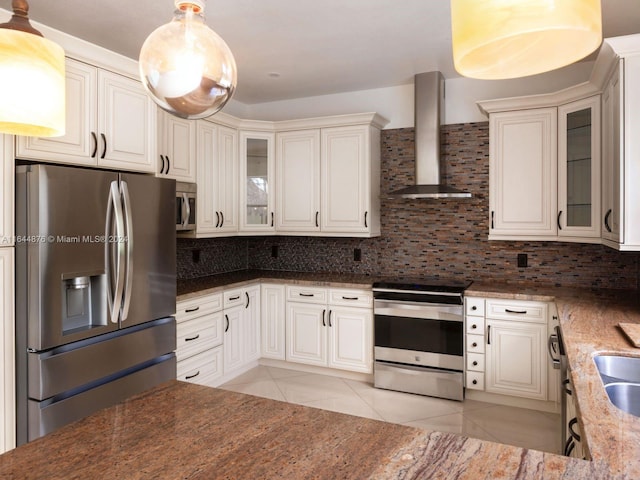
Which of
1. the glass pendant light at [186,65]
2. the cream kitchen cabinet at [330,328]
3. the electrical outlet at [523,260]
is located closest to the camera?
the glass pendant light at [186,65]

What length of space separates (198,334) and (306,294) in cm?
104

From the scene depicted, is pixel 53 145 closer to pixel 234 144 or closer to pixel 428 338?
pixel 234 144

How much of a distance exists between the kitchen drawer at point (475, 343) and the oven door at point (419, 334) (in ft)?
0.17

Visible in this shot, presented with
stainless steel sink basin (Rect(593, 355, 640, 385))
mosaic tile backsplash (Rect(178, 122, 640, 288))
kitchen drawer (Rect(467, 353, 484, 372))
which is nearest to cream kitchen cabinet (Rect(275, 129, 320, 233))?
mosaic tile backsplash (Rect(178, 122, 640, 288))

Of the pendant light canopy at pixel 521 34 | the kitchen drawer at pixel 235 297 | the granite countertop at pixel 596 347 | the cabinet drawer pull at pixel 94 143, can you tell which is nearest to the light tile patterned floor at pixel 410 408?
the kitchen drawer at pixel 235 297

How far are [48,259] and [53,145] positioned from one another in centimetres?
60

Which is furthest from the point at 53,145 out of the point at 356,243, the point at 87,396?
the point at 356,243

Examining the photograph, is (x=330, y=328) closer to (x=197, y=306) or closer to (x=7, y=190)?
(x=197, y=306)

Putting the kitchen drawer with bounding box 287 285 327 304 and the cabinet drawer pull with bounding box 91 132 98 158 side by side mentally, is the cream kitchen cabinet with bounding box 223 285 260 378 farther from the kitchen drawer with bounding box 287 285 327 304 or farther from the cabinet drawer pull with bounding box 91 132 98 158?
the cabinet drawer pull with bounding box 91 132 98 158

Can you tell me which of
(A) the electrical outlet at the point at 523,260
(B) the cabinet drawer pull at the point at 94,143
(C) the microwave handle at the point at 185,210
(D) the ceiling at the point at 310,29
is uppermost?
(D) the ceiling at the point at 310,29

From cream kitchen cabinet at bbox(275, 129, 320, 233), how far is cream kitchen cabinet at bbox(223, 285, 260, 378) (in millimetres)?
741

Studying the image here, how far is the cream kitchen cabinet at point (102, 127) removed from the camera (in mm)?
2404

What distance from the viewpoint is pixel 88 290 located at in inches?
99.1

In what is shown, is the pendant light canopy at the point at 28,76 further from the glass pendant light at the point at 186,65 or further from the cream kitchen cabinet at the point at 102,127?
the cream kitchen cabinet at the point at 102,127
